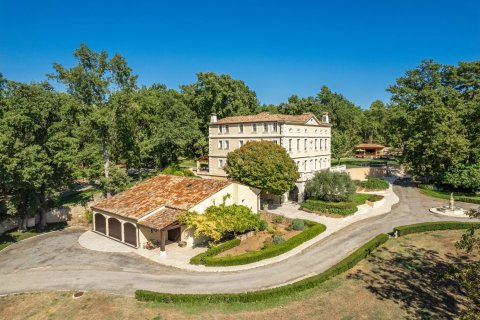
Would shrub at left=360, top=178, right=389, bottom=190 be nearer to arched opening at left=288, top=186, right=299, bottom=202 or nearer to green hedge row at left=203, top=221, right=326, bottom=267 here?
arched opening at left=288, top=186, right=299, bottom=202

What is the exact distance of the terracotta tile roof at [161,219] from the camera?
27812 mm

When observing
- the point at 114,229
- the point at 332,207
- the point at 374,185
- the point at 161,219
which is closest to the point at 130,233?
the point at 114,229

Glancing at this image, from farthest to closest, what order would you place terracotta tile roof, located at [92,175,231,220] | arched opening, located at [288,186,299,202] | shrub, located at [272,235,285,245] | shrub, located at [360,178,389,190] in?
shrub, located at [360,178,389,190] < arched opening, located at [288,186,299,202] < terracotta tile roof, located at [92,175,231,220] < shrub, located at [272,235,285,245]

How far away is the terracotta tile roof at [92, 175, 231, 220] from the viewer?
3119 centimetres

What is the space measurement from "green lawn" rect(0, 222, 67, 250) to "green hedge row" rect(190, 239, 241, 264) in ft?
67.7

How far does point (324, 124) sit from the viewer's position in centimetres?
5581

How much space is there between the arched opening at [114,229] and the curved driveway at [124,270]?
10.9 ft

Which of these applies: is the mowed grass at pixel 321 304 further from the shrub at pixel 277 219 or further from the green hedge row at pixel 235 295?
the shrub at pixel 277 219

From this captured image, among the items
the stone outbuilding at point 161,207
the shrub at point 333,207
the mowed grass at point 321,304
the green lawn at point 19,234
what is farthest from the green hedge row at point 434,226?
the green lawn at point 19,234

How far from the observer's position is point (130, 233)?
30547mm

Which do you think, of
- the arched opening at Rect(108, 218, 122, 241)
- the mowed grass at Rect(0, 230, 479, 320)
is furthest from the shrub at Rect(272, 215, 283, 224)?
the arched opening at Rect(108, 218, 122, 241)

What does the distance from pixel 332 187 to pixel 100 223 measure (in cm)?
2851

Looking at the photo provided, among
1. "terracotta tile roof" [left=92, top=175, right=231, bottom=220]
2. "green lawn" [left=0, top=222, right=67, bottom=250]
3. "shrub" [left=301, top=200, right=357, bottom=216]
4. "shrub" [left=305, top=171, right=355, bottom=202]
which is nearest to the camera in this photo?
"terracotta tile roof" [left=92, top=175, right=231, bottom=220]

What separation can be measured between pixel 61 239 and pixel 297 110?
62480 millimetres
